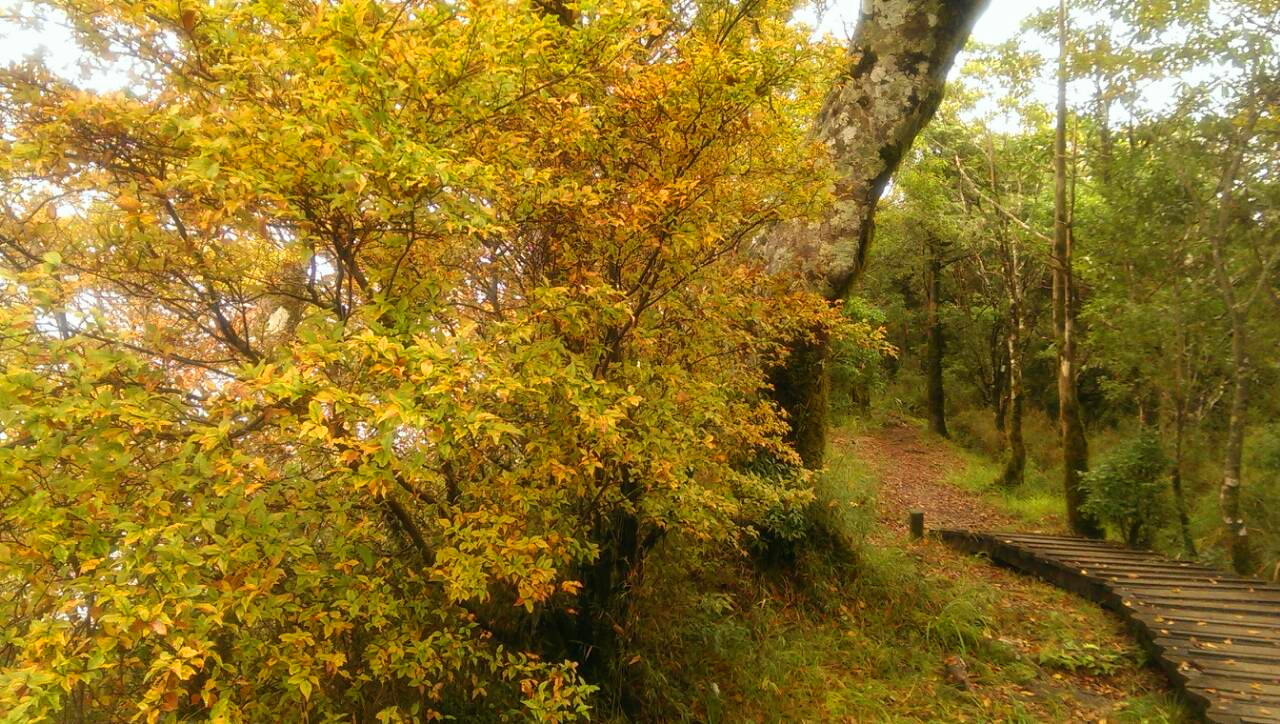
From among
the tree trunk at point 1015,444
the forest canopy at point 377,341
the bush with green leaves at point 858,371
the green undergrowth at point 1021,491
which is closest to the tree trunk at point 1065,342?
the green undergrowth at point 1021,491

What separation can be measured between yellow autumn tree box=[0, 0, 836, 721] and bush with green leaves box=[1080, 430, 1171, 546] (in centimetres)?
790

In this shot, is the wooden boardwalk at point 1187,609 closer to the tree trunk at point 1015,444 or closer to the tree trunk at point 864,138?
the tree trunk at point 864,138

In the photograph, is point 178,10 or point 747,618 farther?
point 747,618

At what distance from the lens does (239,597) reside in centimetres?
249

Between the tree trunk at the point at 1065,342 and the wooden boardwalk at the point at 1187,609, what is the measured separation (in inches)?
62.4

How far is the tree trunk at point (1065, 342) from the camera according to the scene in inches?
425

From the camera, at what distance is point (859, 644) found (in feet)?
20.2

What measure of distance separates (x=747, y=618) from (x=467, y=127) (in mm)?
4593

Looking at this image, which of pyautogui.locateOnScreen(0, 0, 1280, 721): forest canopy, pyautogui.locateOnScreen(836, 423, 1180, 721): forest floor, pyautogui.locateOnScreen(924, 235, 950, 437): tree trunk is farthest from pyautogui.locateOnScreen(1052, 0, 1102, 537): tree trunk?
pyautogui.locateOnScreen(924, 235, 950, 437): tree trunk

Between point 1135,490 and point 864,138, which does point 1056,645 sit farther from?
point 864,138

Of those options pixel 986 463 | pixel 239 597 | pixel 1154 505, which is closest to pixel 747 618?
pixel 239 597

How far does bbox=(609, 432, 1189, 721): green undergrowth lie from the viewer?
500cm

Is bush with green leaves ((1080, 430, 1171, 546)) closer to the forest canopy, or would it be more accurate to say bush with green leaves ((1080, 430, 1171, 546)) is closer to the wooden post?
the wooden post

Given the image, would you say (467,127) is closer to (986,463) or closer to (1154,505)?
(1154,505)
